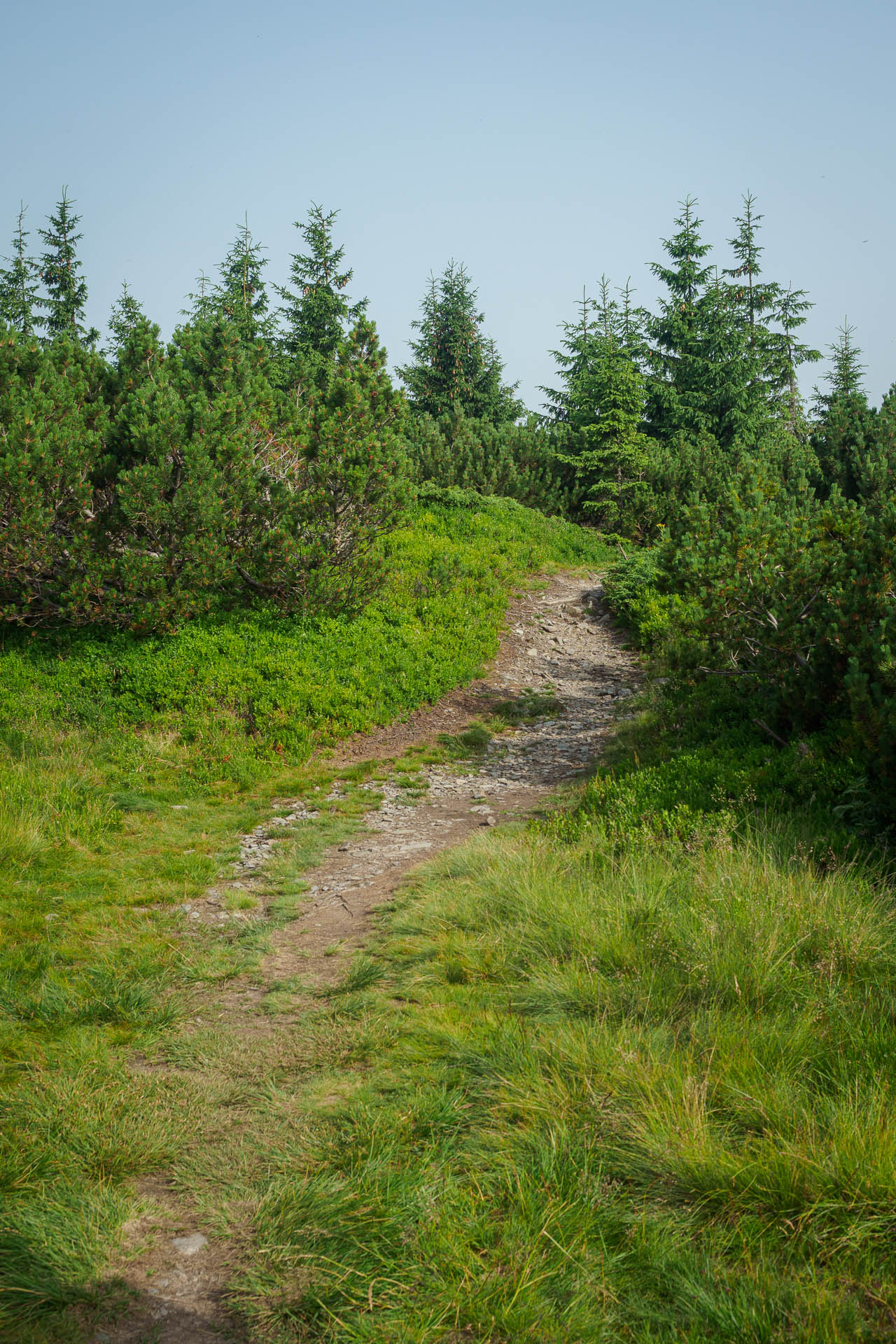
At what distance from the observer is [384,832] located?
311 inches

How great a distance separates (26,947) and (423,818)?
4.01m

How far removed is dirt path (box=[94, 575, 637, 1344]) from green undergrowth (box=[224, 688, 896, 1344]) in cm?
25

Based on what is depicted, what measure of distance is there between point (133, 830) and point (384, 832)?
2.37 meters

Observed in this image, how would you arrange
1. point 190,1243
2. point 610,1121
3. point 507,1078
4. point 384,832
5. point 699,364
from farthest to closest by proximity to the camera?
point 699,364 → point 384,832 → point 507,1078 → point 610,1121 → point 190,1243

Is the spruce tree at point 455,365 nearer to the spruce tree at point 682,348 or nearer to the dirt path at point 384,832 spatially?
the spruce tree at point 682,348

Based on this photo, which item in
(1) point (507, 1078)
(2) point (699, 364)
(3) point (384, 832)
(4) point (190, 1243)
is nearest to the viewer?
(4) point (190, 1243)

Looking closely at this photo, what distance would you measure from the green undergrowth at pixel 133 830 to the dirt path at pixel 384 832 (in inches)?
7.0

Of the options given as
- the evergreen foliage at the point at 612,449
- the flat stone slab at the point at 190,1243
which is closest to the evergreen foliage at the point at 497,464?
the evergreen foliage at the point at 612,449

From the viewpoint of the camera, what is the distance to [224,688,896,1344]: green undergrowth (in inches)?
96.2

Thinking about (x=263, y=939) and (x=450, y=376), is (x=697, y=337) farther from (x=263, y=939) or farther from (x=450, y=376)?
(x=263, y=939)

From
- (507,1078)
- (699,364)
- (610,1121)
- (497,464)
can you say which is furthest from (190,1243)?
(699,364)

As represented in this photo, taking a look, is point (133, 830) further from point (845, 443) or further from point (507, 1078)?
point (845, 443)

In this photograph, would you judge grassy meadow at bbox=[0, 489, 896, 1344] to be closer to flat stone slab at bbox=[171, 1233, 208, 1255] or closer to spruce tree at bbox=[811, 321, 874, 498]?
flat stone slab at bbox=[171, 1233, 208, 1255]

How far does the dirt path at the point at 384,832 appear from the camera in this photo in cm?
270
